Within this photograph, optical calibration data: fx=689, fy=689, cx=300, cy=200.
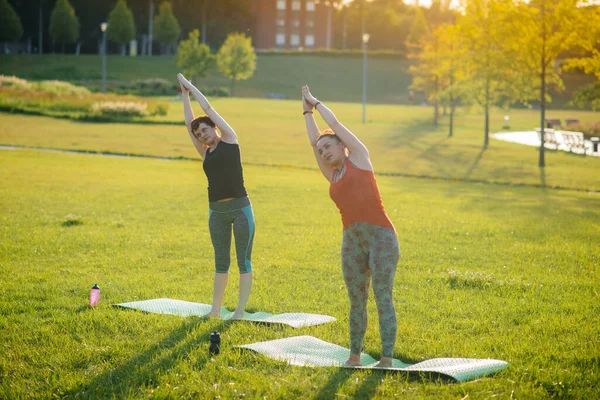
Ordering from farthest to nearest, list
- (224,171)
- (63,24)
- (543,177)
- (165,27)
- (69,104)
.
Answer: (165,27) < (63,24) < (69,104) < (543,177) < (224,171)

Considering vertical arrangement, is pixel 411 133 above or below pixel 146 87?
below

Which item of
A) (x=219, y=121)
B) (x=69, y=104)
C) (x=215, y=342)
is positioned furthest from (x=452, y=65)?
(x=215, y=342)

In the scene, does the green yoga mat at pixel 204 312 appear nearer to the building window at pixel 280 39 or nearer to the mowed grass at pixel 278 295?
the mowed grass at pixel 278 295

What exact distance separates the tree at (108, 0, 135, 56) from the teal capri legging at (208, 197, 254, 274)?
9929cm

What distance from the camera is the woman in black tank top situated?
7.62 m

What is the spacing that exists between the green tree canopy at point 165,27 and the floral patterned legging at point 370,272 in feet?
354

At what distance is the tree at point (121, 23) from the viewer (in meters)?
101

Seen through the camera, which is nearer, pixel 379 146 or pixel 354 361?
pixel 354 361

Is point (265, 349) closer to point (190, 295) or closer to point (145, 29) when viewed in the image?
point (190, 295)

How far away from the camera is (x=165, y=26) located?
111 m

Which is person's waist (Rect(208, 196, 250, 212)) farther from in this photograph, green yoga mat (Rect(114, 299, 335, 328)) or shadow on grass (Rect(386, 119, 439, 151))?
shadow on grass (Rect(386, 119, 439, 151))

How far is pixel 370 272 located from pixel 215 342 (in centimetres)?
159

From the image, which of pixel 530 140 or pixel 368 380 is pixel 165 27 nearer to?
pixel 530 140

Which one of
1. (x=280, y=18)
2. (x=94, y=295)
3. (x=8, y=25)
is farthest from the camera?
(x=280, y=18)
